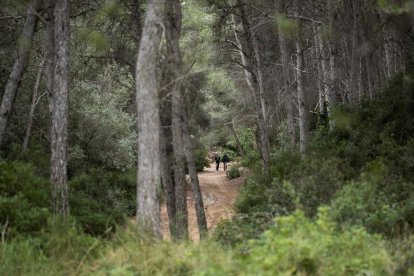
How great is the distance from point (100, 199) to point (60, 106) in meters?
5.22

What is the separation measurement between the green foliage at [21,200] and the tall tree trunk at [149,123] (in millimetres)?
1700

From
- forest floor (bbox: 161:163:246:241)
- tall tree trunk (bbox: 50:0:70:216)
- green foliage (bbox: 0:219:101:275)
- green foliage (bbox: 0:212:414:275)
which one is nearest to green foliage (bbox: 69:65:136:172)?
forest floor (bbox: 161:163:246:241)

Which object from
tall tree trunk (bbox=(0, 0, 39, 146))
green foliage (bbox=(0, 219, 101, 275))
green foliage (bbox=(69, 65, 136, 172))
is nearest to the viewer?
green foliage (bbox=(0, 219, 101, 275))

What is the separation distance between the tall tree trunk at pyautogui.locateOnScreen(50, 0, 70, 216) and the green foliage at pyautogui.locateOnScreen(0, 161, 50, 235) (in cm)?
38

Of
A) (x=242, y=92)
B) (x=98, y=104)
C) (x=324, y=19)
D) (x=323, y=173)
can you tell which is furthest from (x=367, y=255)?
(x=242, y=92)

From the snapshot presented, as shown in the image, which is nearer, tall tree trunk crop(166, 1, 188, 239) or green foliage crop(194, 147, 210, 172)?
tall tree trunk crop(166, 1, 188, 239)

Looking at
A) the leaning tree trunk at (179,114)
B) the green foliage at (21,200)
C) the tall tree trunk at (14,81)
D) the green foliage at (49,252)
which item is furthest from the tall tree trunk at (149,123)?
the tall tree trunk at (14,81)

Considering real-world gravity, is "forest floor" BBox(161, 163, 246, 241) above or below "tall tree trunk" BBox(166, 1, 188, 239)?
below

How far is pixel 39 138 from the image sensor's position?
69.7 ft

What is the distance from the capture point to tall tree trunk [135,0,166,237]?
7.71 m

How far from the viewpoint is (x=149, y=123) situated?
782cm

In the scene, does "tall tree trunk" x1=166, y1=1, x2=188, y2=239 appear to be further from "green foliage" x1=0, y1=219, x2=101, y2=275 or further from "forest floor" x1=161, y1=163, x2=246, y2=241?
"green foliage" x1=0, y1=219, x2=101, y2=275

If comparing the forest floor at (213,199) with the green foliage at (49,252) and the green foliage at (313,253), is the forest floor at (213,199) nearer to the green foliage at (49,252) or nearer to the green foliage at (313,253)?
the green foliage at (49,252)

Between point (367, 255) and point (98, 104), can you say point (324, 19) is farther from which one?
point (367, 255)
